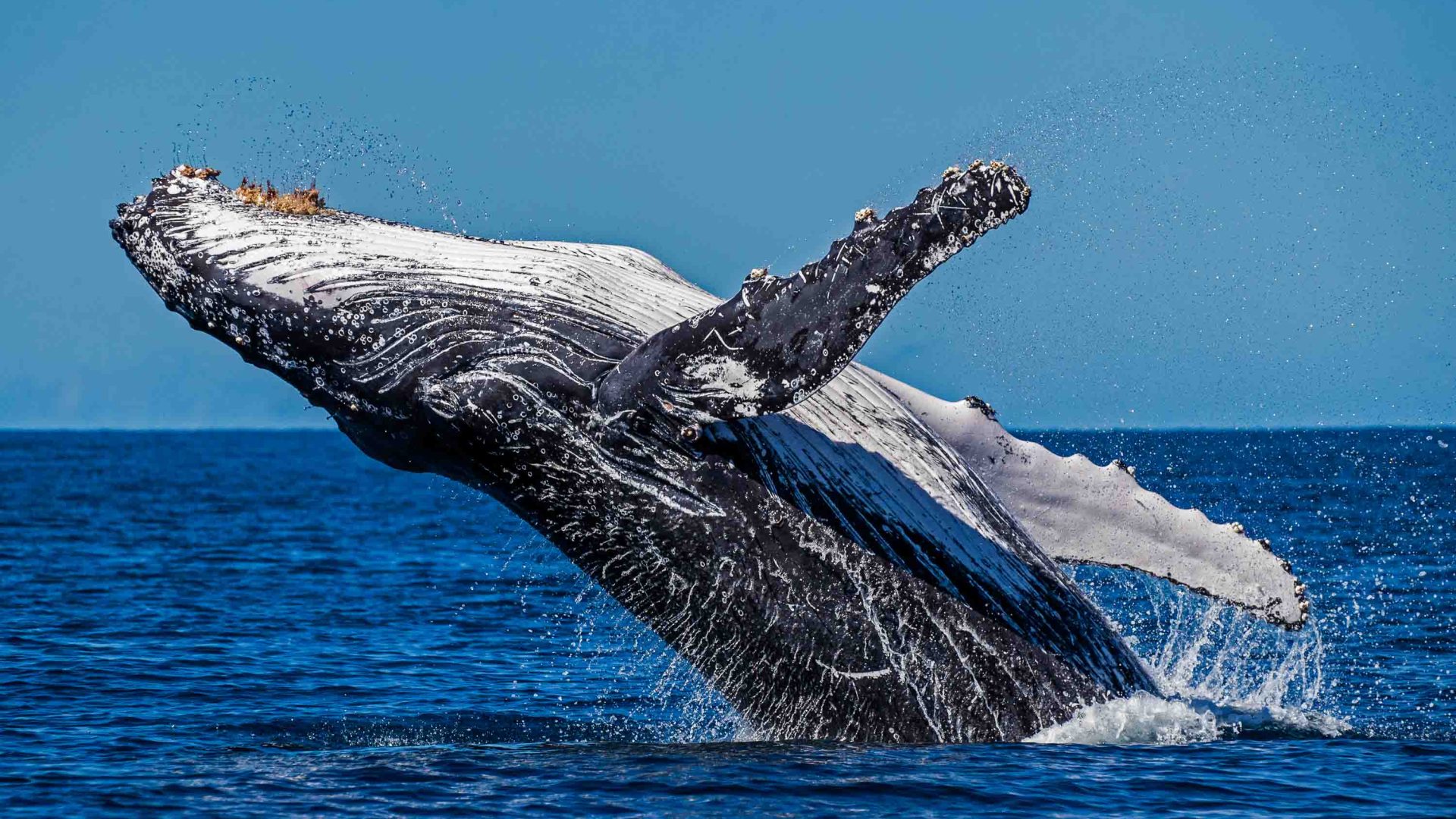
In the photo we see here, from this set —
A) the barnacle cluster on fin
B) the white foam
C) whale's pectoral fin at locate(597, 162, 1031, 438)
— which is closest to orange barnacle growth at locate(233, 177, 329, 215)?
the barnacle cluster on fin

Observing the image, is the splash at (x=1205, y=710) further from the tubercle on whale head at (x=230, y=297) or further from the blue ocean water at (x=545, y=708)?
the tubercle on whale head at (x=230, y=297)

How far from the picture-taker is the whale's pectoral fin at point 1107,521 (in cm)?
981

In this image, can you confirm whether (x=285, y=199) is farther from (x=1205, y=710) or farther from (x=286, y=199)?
(x=1205, y=710)

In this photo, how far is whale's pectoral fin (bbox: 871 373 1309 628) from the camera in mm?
9812

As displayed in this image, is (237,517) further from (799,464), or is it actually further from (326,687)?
(799,464)

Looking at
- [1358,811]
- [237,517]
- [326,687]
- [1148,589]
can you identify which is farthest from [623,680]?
[237,517]

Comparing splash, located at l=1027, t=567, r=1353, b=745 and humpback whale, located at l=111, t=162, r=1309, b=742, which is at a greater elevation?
humpback whale, located at l=111, t=162, r=1309, b=742

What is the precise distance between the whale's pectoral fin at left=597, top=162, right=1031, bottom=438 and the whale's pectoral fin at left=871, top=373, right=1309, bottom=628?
6.25 ft

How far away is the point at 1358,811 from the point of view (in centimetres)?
852

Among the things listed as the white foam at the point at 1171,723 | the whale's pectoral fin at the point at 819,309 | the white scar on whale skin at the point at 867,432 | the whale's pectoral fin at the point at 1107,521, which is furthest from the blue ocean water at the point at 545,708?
the whale's pectoral fin at the point at 819,309

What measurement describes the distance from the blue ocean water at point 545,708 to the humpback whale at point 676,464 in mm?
433

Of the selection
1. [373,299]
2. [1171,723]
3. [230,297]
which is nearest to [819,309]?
[373,299]

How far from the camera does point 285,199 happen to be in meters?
9.64

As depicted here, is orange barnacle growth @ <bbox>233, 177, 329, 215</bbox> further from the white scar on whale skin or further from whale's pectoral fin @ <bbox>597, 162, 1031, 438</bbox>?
whale's pectoral fin @ <bbox>597, 162, 1031, 438</bbox>
